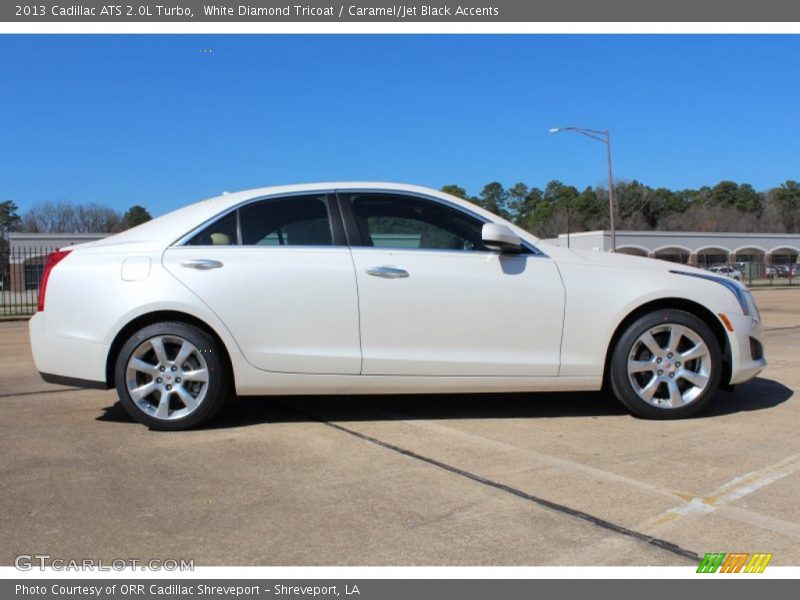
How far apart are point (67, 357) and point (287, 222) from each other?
1.67 m

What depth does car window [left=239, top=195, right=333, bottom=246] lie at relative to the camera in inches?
174

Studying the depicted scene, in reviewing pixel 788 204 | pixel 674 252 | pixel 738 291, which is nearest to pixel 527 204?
pixel 788 204

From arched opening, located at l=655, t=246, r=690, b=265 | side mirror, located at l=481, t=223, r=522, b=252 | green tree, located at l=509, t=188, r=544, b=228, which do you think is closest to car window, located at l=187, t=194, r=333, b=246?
side mirror, located at l=481, t=223, r=522, b=252

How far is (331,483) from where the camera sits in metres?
3.34

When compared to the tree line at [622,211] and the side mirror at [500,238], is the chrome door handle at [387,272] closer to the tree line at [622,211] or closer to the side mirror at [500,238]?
the side mirror at [500,238]

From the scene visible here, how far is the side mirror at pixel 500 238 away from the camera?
13.9ft

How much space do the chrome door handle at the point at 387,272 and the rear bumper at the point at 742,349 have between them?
2253 millimetres

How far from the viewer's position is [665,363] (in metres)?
4.43

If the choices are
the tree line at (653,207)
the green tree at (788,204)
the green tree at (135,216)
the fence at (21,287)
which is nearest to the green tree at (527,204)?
the tree line at (653,207)

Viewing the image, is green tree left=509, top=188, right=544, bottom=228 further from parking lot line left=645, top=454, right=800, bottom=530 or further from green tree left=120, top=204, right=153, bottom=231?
parking lot line left=645, top=454, right=800, bottom=530

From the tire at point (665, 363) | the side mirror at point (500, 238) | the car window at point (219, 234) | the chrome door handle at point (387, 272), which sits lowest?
the tire at point (665, 363)

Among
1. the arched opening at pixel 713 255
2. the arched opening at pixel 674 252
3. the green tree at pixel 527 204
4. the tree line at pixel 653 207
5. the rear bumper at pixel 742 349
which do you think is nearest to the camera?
the rear bumper at pixel 742 349

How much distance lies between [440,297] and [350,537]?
1920mm
